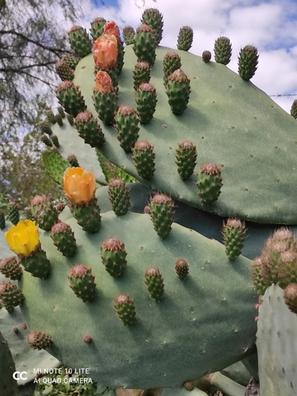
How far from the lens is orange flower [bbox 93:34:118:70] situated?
250cm

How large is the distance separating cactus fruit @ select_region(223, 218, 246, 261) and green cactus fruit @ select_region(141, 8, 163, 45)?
1079mm

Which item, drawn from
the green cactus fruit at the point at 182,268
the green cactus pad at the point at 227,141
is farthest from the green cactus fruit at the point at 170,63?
the green cactus fruit at the point at 182,268

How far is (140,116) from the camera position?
2367mm

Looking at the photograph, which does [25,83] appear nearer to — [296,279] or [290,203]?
[290,203]

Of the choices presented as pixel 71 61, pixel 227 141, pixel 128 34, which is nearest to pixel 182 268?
pixel 227 141

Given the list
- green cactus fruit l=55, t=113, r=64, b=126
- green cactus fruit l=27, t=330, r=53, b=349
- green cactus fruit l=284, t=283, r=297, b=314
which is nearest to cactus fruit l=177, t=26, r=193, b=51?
green cactus fruit l=55, t=113, r=64, b=126

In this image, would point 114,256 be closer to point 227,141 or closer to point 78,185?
point 78,185

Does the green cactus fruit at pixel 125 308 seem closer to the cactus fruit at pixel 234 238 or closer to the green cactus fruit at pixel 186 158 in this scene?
the cactus fruit at pixel 234 238

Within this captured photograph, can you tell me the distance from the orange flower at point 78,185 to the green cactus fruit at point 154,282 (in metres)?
0.30

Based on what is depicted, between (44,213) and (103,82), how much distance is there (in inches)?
18.9

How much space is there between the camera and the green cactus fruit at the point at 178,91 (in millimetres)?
2383

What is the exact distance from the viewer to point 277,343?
169 cm

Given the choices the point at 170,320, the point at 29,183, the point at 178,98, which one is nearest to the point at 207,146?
the point at 178,98

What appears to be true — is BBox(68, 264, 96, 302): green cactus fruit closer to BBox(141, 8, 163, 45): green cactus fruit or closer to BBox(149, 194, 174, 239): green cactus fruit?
BBox(149, 194, 174, 239): green cactus fruit
